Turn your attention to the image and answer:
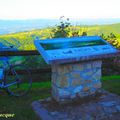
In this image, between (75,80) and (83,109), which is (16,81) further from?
(83,109)

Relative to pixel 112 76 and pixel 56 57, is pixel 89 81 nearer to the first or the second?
pixel 56 57

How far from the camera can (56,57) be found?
18.5ft

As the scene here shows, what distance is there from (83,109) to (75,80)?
69 centimetres

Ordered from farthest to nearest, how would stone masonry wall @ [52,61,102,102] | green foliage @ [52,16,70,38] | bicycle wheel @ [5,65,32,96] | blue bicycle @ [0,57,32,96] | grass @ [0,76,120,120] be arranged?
green foliage @ [52,16,70,38], bicycle wheel @ [5,65,32,96], blue bicycle @ [0,57,32,96], stone masonry wall @ [52,61,102,102], grass @ [0,76,120,120]

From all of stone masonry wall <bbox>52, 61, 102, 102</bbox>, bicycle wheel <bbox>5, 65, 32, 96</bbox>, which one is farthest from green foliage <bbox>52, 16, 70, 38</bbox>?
stone masonry wall <bbox>52, 61, 102, 102</bbox>

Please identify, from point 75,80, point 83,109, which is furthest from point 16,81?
point 83,109

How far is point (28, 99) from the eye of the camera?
6492 millimetres

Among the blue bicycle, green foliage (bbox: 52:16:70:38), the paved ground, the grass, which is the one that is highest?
green foliage (bbox: 52:16:70:38)

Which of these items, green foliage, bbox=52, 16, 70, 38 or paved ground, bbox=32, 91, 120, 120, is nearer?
paved ground, bbox=32, 91, 120, 120

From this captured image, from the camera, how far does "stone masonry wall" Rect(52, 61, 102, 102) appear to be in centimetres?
595

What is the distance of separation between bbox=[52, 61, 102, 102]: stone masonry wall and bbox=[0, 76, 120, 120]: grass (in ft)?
2.10

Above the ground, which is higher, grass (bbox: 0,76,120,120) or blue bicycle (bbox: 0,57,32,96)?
blue bicycle (bbox: 0,57,32,96)

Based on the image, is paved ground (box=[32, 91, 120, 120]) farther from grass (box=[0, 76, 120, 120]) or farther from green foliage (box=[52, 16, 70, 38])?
green foliage (box=[52, 16, 70, 38])

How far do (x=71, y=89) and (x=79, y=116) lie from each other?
79 centimetres
